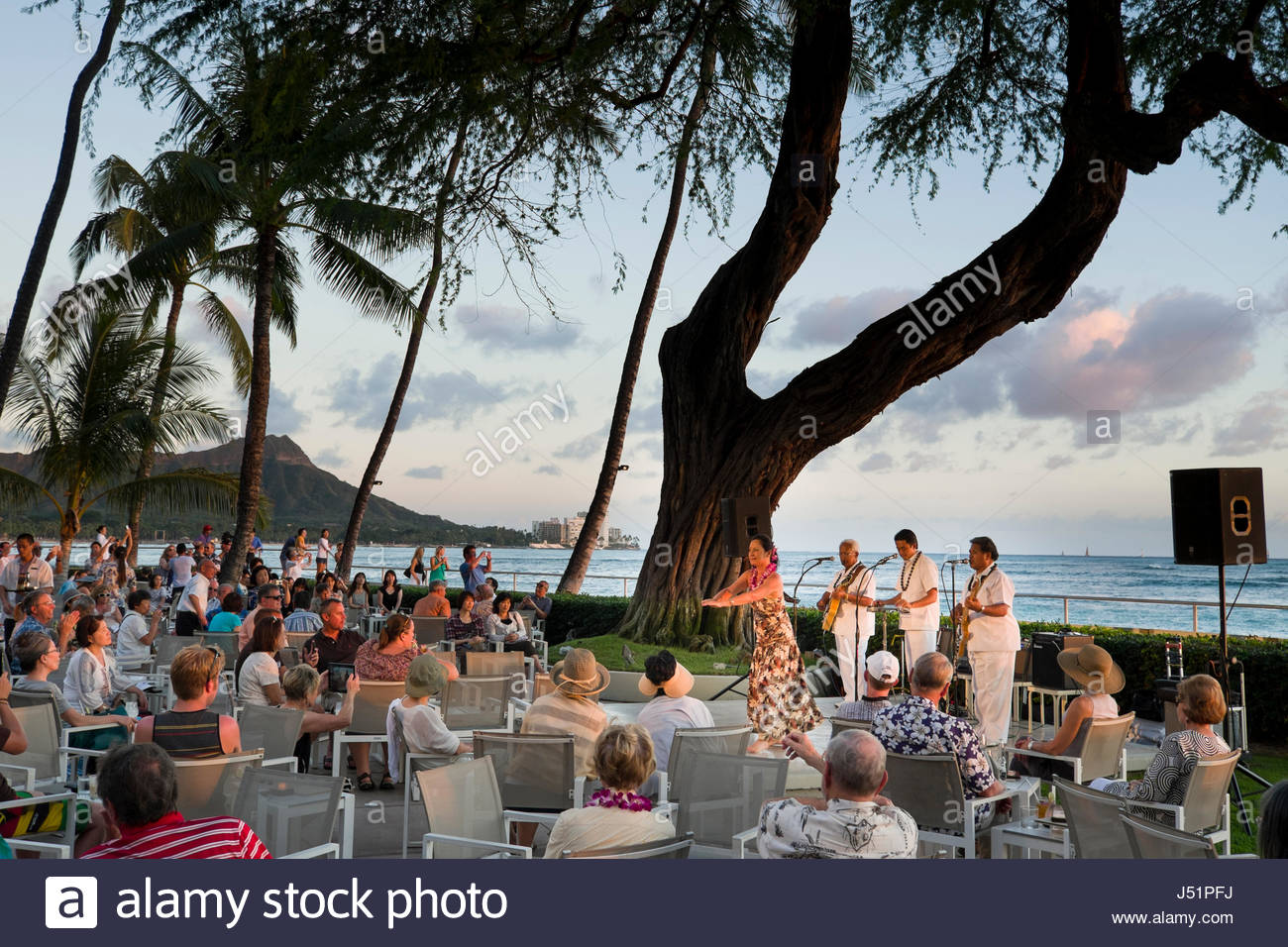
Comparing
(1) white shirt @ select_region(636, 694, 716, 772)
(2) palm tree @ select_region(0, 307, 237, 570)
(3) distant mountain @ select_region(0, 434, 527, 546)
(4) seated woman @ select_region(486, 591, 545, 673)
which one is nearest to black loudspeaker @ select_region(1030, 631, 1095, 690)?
(1) white shirt @ select_region(636, 694, 716, 772)

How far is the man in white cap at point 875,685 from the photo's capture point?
5.84 metres

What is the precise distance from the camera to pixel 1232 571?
5197cm

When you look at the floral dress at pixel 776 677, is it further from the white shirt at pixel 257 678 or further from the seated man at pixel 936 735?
Answer: the white shirt at pixel 257 678

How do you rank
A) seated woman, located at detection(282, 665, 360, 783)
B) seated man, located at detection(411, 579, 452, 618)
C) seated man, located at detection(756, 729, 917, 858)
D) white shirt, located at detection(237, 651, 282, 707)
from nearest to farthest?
seated man, located at detection(756, 729, 917, 858) → seated woman, located at detection(282, 665, 360, 783) → white shirt, located at detection(237, 651, 282, 707) → seated man, located at detection(411, 579, 452, 618)

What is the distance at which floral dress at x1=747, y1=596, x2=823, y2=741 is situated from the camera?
26.2 feet

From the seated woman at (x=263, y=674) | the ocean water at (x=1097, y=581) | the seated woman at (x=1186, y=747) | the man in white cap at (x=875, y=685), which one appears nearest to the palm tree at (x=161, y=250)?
the ocean water at (x=1097, y=581)

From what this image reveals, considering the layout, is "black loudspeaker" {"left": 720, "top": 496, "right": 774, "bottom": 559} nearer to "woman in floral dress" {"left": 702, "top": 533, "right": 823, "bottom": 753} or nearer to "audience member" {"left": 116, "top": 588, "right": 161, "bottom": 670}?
"woman in floral dress" {"left": 702, "top": 533, "right": 823, "bottom": 753}

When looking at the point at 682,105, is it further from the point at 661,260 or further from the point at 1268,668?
the point at 1268,668

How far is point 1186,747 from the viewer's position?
15.4 ft

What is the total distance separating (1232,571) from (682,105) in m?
48.4

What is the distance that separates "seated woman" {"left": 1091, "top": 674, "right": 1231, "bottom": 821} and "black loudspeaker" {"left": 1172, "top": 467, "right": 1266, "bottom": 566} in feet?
9.69

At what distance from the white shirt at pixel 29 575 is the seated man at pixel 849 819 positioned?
13141 millimetres
